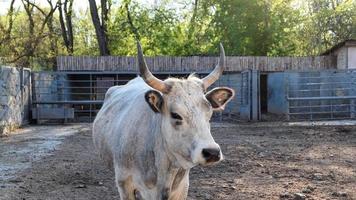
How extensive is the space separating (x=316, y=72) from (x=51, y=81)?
9.66 meters

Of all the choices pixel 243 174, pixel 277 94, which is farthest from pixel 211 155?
pixel 277 94

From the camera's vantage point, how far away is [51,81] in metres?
18.4

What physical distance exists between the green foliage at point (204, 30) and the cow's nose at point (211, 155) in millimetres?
23202

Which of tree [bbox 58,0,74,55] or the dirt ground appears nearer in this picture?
the dirt ground

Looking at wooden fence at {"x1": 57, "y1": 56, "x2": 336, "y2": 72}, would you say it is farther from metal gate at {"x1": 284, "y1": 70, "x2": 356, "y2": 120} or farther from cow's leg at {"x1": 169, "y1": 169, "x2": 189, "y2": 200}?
cow's leg at {"x1": 169, "y1": 169, "x2": 189, "y2": 200}

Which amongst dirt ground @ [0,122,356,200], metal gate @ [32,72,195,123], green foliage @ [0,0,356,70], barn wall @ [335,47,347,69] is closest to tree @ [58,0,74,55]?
green foliage @ [0,0,356,70]

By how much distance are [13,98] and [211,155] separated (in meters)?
12.6

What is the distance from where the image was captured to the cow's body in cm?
406

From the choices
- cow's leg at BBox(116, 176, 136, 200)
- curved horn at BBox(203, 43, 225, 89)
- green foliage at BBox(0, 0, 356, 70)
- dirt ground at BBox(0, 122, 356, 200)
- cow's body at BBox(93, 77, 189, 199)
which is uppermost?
green foliage at BBox(0, 0, 356, 70)

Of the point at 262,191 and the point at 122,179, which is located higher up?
the point at 122,179

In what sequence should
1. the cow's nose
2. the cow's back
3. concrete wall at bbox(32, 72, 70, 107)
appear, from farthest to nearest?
concrete wall at bbox(32, 72, 70, 107)
the cow's back
the cow's nose

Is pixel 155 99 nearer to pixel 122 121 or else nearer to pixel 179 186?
pixel 179 186

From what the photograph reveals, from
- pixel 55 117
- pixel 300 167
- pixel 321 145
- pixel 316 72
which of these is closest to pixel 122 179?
pixel 300 167

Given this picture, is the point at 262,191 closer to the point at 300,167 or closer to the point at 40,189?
the point at 300,167
